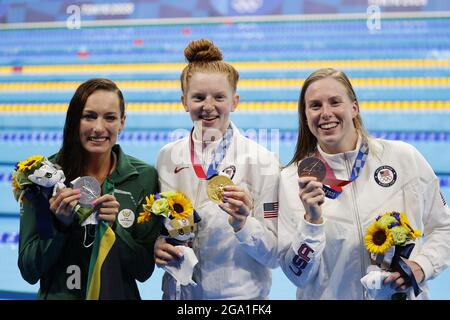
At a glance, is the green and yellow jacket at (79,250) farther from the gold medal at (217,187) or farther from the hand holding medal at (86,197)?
the gold medal at (217,187)

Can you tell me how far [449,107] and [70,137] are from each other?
335 centimetres

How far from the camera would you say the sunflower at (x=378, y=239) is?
Answer: 1.86 m

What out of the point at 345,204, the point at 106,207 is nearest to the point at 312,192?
the point at 345,204

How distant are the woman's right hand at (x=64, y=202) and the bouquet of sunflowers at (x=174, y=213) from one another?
22cm

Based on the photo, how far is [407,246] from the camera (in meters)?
1.88

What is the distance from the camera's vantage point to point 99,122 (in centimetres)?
211

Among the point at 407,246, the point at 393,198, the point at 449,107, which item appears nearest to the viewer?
the point at 407,246

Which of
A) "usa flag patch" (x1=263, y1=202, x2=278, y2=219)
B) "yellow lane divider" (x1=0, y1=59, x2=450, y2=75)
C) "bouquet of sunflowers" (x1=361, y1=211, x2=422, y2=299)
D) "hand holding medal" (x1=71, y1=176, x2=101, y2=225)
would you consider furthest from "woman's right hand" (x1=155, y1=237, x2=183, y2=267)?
"yellow lane divider" (x1=0, y1=59, x2=450, y2=75)

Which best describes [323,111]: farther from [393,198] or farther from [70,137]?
[70,137]


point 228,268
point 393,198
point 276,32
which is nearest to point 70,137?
point 228,268

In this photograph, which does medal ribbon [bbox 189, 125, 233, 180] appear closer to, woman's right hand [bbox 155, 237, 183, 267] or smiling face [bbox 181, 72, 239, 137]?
smiling face [bbox 181, 72, 239, 137]

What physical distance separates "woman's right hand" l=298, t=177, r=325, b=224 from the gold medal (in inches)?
9.3

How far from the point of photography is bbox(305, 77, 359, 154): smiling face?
204 centimetres

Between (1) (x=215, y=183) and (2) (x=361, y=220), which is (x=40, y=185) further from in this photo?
(2) (x=361, y=220)
